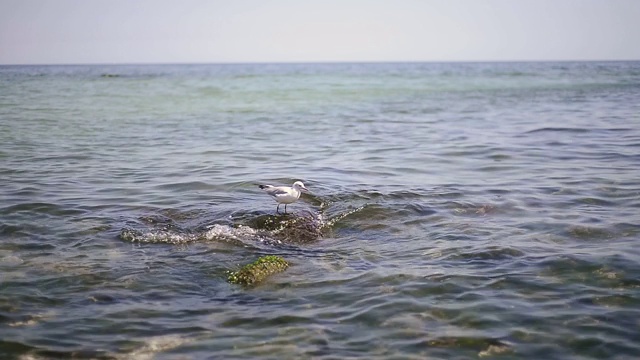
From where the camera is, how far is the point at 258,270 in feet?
27.5

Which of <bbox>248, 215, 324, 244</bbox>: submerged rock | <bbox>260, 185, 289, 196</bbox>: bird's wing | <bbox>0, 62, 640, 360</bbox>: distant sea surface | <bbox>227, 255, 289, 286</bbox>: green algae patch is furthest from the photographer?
<bbox>260, 185, 289, 196</bbox>: bird's wing

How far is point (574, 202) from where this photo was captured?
12.3m

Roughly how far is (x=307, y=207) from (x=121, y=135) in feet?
41.5

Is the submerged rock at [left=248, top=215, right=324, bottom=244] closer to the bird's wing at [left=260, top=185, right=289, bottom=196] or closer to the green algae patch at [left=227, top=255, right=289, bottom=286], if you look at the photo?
the bird's wing at [left=260, top=185, right=289, bottom=196]

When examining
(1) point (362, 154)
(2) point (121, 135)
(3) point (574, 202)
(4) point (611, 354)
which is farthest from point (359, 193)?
(2) point (121, 135)

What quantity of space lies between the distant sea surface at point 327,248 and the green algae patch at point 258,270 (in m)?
0.12

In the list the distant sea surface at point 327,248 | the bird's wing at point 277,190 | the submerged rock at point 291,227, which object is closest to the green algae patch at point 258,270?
the distant sea surface at point 327,248

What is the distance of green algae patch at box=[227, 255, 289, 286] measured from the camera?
8.20 meters

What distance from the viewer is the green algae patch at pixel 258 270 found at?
8.20 meters

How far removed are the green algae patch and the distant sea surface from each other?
0.12 metres

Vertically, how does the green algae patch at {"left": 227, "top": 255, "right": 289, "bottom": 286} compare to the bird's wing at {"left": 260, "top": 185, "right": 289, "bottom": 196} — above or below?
below

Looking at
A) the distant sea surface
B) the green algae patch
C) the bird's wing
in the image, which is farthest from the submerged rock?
the green algae patch

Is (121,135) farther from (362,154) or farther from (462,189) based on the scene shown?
(462,189)

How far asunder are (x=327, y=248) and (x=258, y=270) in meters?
1.73
